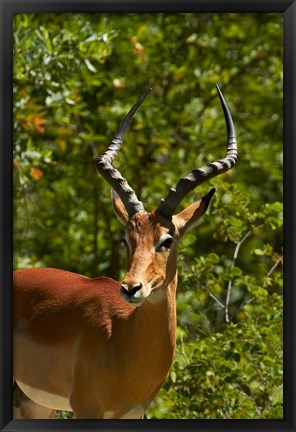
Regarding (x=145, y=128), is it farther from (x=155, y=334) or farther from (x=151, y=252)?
(x=151, y=252)

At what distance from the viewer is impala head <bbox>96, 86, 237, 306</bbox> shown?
5094 millimetres

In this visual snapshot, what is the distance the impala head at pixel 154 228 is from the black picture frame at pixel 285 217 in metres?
0.35

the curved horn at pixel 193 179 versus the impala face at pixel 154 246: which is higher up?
the curved horn at pixel 193 179

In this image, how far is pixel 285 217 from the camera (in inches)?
214

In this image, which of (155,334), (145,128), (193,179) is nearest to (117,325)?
(155,334)

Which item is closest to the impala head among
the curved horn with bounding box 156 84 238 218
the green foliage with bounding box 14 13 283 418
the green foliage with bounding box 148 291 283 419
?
the curved horn with bounding box 156 84 238 218

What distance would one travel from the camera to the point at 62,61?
817 centimetres

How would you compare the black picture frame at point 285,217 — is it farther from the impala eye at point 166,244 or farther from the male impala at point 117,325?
the impala eye at point 166,244

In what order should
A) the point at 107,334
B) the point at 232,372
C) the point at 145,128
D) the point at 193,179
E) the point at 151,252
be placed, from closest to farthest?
the point at 151,252 → the point at 193,179 → the point at 107,334 → the point at 232,372 → the point at 145,128

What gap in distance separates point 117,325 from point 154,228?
0.57 m

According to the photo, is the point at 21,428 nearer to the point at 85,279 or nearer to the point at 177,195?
the point at 85,279

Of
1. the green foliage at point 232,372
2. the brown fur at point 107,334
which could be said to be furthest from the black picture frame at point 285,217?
the green foliage at point 232,372

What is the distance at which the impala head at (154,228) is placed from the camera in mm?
5094

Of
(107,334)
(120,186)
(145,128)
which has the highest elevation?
(120,186)
